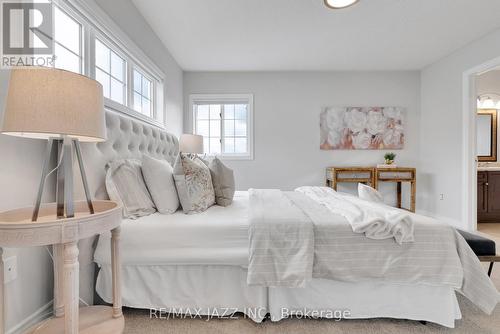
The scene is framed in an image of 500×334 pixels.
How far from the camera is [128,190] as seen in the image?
162 cm

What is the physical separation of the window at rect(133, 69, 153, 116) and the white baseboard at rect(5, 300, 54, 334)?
1.95 metres

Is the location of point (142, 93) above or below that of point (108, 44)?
below

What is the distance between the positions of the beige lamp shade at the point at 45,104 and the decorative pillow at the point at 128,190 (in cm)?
75

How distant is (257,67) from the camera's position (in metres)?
3.98

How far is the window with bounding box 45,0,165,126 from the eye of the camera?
160cm

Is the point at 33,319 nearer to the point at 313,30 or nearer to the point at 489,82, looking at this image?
the point at 313,30

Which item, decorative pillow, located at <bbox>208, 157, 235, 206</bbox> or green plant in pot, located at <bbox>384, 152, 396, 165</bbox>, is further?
green plant in pot, located at <bbox>384, 152, 396, 165</bbox>

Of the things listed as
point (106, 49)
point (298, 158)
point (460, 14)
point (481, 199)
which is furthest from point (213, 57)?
point (481, 199)

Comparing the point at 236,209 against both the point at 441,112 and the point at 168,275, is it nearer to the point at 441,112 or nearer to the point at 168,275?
the point at 168,275

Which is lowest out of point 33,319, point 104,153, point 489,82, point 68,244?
point 33,319

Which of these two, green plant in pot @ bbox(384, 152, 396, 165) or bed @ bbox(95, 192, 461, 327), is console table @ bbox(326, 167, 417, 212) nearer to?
green plant in pot @ bbox(384, 152, 396, 165)

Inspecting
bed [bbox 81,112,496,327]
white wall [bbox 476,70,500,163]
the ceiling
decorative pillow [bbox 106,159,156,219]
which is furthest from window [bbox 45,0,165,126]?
white wall [bbox 476,70,500,163]

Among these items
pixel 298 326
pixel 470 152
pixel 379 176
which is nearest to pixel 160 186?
pixel 298 326

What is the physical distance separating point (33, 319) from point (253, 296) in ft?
3.68
